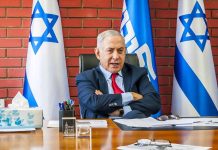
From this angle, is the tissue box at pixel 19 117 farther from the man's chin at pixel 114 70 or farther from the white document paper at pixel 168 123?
the man's chin at pixel 114 70

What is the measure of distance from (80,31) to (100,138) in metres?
2.29

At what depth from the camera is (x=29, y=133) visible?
4.95 ft

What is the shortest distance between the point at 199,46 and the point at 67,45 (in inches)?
47.2

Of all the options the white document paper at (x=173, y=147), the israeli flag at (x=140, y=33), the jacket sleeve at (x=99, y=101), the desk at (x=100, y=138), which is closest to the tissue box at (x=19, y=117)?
the desk at (x=100, y=138)

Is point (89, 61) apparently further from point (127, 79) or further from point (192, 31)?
point (192, 31)

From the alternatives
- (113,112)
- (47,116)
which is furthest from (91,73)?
(47,116)

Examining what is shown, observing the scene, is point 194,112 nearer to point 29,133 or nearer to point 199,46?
point 199,46

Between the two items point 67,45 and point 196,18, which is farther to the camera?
point 67,45

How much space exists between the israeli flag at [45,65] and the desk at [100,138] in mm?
1486

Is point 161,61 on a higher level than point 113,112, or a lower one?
higher

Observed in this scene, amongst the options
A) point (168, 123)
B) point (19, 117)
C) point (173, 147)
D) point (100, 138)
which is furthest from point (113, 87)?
point (173, 147)

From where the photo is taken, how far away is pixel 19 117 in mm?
1548

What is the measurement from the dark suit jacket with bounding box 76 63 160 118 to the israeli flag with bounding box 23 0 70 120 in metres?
0.53

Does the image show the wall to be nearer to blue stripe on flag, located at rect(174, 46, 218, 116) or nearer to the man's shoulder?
blue stripe on flag, located at rect(174, 46, 218, 116)
